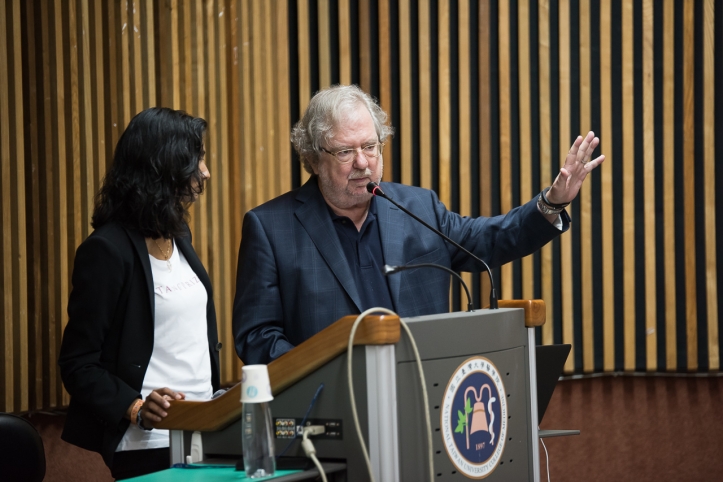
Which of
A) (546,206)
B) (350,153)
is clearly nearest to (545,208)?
(546,206)

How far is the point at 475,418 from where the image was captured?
1.74 metres

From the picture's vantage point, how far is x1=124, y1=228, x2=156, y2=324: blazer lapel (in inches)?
93.3

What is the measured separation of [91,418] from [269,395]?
3.23 ft

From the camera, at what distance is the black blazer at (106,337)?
7.49 feet

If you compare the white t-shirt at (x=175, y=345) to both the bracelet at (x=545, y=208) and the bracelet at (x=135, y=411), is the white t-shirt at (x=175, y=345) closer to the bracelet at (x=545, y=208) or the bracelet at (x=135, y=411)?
the bracelet at (x=135, y=411)

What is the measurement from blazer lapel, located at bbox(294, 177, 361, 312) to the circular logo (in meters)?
0.59

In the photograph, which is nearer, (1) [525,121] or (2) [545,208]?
(2) [545,208]

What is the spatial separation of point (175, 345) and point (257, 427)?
86cm

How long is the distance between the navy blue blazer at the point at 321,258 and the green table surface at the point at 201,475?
0.47 meters

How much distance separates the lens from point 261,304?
2.29 meters

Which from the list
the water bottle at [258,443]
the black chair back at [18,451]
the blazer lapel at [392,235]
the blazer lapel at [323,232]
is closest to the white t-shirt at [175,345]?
the black chair back at [18,451]

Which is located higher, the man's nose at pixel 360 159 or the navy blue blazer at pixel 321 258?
the man's nose at pixel 360 159

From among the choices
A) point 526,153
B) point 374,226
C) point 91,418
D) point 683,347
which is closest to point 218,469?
point 91,418

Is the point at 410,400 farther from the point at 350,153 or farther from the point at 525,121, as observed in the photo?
the point at 525,121
